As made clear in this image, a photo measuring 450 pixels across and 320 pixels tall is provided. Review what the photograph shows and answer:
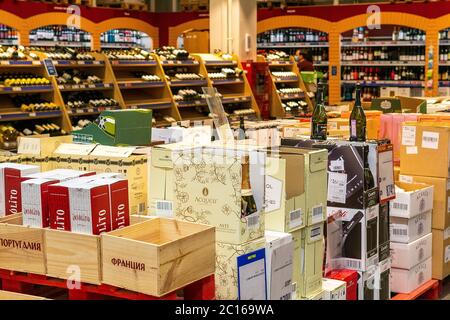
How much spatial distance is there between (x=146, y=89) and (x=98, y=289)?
7763mm

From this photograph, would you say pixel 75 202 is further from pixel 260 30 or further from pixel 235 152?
pixel 260 30

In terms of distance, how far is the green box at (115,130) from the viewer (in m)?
4.24

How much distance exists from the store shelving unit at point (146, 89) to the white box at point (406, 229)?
5337 millimetres

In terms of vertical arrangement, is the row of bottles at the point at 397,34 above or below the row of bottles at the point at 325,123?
above

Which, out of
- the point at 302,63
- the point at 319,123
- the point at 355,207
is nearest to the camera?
the point at 355,207

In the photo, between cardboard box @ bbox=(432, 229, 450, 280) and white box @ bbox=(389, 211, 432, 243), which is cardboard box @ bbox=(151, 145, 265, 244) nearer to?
white box @ bbox=(389, 211, 432, 243)

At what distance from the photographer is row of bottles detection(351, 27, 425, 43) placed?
12.7 metres

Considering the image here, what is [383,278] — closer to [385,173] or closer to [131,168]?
[385,173]

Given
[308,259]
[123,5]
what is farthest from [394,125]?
[123,5]

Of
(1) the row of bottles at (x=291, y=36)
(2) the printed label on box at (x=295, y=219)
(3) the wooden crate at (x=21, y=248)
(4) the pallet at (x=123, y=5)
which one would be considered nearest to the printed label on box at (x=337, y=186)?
(2) the printed label on box at (x=295, y=219)

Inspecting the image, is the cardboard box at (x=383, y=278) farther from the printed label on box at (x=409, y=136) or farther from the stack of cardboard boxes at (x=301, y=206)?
the printed label on box at (x=409, y=136)

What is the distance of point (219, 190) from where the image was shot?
2.73 metres

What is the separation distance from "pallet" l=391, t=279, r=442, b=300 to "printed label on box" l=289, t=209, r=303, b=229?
1.56 m

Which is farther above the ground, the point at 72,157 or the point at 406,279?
the point at 72,157
